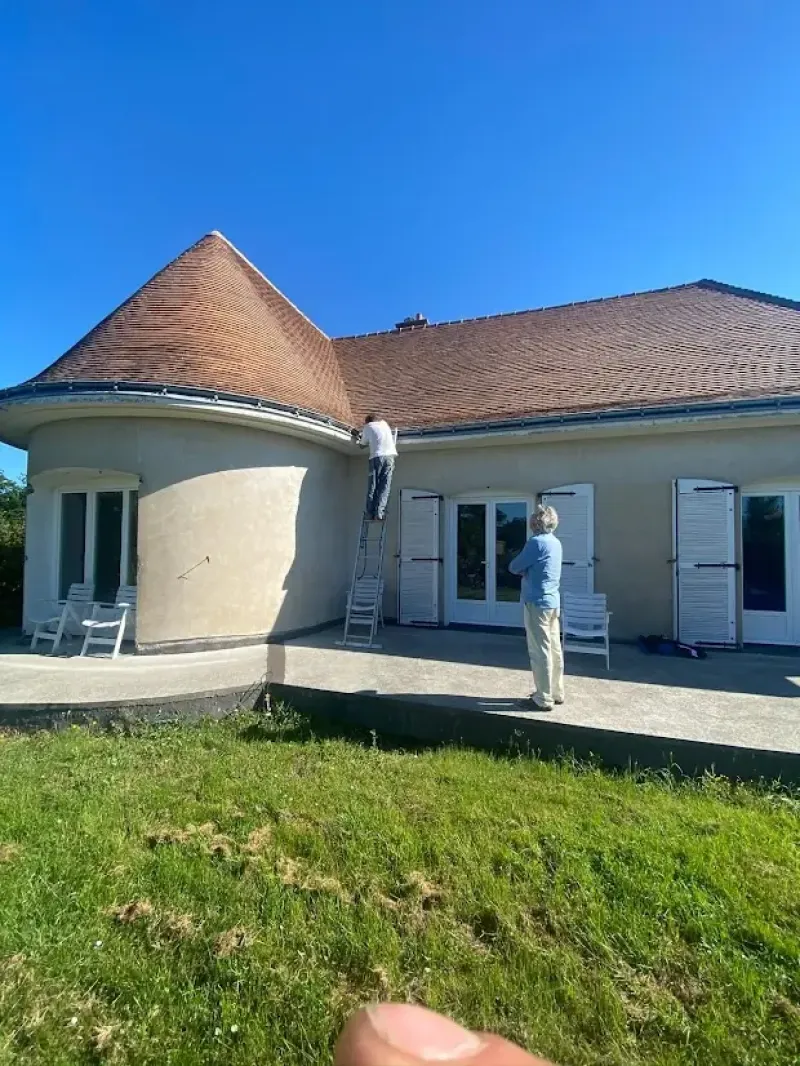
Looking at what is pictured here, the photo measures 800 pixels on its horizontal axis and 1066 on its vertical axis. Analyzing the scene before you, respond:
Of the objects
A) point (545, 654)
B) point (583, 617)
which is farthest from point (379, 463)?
point (545, 654)

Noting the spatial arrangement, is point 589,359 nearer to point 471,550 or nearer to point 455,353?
point 455,353

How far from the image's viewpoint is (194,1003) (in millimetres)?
2072

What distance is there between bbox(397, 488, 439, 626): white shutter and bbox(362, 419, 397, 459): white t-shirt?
4.71 ft

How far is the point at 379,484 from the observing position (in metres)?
8.22

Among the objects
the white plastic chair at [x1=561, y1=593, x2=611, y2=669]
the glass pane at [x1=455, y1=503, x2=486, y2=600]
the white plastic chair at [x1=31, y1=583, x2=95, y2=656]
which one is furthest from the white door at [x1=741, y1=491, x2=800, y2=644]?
the white plastic chair at [x1=31, y1=583, x2=95, y2=656]

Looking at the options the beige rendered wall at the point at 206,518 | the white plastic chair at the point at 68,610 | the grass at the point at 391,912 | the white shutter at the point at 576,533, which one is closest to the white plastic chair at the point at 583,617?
the white shutter at the point at 576,533

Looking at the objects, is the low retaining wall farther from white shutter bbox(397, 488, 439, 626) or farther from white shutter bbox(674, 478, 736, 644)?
white shutter bbox(674, 478, 736, 644)

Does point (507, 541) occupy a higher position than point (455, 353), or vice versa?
point (455, 353)

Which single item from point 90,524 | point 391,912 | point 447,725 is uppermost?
point 90,524

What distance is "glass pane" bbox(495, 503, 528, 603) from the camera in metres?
8.88

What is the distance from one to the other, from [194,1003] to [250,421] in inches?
268

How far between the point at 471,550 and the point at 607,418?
3187 millimetres

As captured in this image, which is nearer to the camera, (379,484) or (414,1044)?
(414,1044)

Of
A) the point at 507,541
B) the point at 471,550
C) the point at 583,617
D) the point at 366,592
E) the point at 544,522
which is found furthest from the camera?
the point at 471,550
